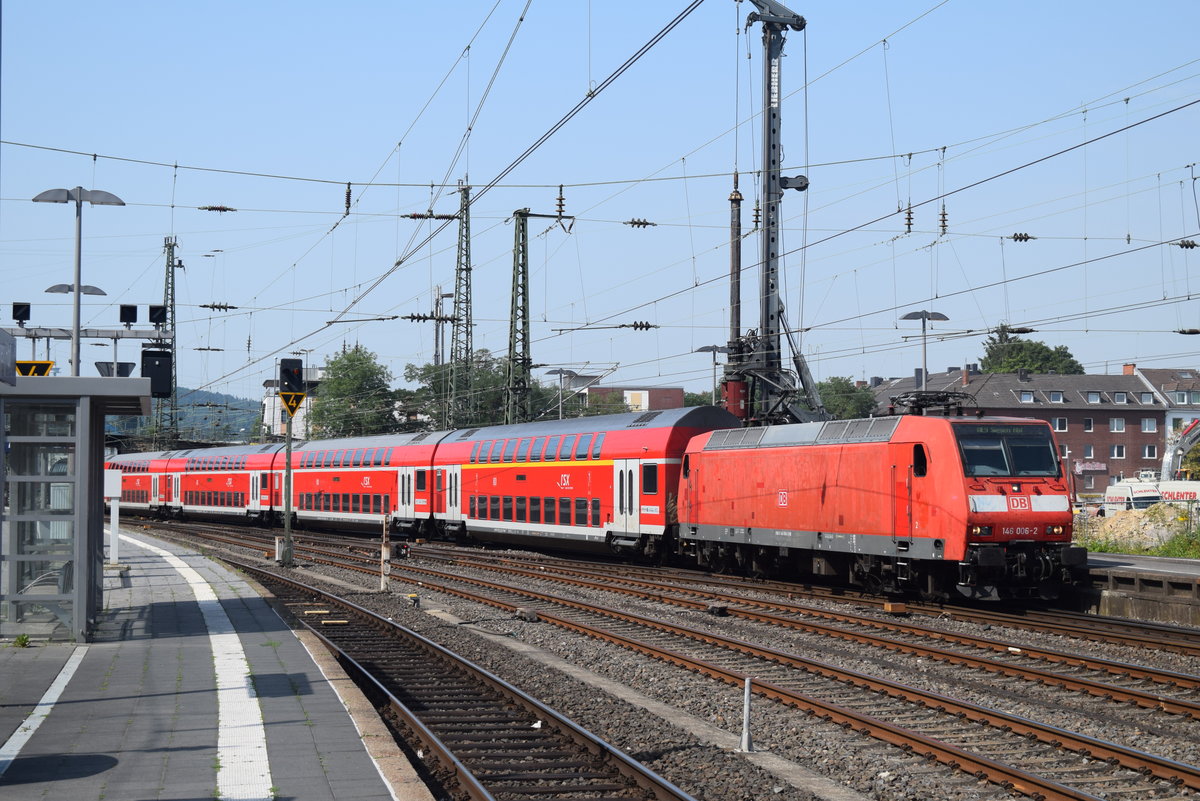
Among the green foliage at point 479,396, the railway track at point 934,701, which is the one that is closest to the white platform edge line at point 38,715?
the railway track at point 934,701

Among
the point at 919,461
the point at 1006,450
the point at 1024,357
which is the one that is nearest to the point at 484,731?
the point at 919,461

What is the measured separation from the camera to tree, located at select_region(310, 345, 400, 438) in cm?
10056

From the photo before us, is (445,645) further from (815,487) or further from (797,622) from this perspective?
(815,487)

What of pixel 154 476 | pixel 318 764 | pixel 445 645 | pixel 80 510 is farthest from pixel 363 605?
pixel 154 476

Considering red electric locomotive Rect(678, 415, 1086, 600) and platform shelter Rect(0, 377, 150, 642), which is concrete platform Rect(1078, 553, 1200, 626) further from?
platform shelter Rect(0, 377, 150, 642)

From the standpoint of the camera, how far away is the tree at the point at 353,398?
100562 mm

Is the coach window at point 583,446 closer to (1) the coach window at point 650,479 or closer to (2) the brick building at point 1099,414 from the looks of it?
(1) the coach window at point 650,479

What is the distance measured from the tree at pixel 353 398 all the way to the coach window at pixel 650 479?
65570mm

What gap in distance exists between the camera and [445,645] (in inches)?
667

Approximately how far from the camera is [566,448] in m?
32.4

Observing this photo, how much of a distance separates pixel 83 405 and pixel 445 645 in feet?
18.9

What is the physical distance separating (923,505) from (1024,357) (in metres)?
113

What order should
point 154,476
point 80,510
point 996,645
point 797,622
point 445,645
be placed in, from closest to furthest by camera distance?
point 80,510 < point 996,645 < point 445,645 < point 797,622 < point 154,476

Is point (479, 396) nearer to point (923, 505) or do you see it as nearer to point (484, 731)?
point (923, 505)
